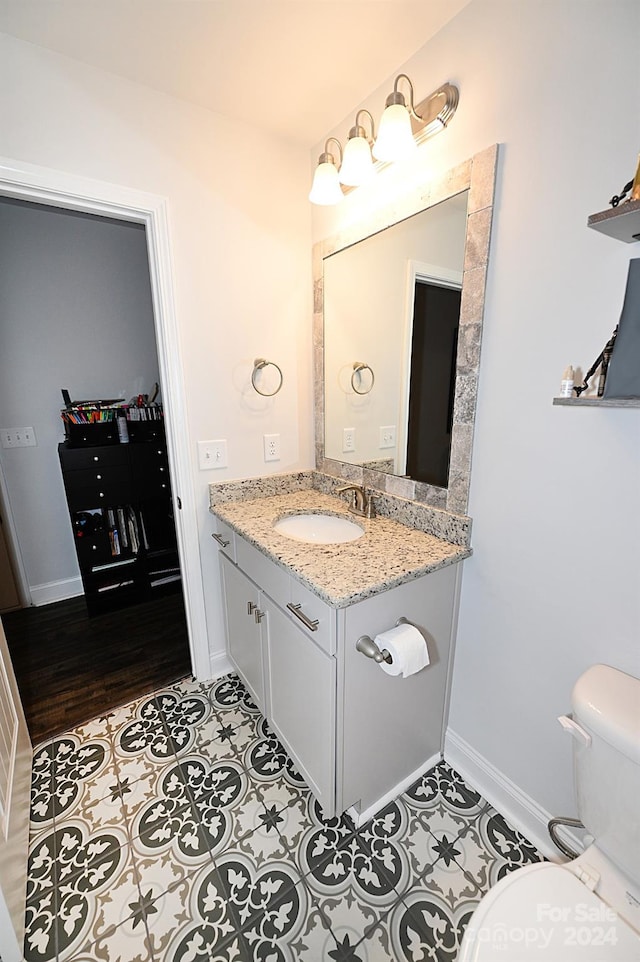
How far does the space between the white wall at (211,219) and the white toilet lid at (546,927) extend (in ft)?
4.68

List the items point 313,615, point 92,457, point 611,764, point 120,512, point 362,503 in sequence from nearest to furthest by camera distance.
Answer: point 611,764, point 313,615, point 362,503, point 92,457, point 120,512

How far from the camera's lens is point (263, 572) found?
1388mm

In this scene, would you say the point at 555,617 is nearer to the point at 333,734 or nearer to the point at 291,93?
the point at 333,734

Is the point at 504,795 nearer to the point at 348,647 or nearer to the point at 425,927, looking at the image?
the point at 425,927

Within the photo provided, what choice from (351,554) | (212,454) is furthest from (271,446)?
(351,554)

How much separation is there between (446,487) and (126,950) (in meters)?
1.56

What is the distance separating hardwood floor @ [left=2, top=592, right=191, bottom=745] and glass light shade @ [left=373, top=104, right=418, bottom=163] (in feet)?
7.62

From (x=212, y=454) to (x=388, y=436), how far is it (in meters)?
0.77

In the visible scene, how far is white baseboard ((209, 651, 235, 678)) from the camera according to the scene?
1946 mm

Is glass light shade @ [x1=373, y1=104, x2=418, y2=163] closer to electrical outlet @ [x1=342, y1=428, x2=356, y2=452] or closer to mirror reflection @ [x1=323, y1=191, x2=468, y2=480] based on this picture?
mirror reflection @ [x1=323, y1=191, x2=468, y2=480]

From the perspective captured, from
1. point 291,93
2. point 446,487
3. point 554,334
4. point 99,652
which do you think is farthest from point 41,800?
point 291,93

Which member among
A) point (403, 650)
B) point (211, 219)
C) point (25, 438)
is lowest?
point (403, 650)

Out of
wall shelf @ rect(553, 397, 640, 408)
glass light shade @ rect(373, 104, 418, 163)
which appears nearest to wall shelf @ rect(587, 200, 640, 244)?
wall shelf @ rect(553, 397, 640, 408)

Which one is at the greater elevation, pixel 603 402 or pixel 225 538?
pixel 603 402
